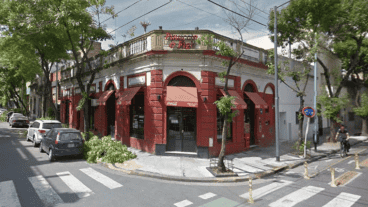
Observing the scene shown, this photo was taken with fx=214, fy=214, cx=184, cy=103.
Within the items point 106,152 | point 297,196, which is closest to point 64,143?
point 106,152

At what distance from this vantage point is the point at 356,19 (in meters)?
16.0

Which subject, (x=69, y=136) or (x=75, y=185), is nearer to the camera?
(x=75, y=185)

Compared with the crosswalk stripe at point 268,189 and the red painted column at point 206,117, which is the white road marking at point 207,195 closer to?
the crosswalk stripe at point 268,189

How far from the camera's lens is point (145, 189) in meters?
7.82

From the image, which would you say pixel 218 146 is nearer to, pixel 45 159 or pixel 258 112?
pixel 258 112

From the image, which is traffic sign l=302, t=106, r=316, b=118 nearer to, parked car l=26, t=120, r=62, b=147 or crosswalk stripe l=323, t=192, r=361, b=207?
crosswalk stripe l=323, t=192, r=361, b=207

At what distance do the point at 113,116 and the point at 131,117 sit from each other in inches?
130

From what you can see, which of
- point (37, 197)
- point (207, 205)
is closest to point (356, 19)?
point (207, 205)

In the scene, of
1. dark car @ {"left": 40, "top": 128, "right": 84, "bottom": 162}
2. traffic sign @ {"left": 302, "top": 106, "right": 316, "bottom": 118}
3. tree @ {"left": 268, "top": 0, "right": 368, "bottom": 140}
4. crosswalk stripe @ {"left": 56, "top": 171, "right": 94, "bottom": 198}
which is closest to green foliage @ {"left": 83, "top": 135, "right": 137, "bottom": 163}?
dark car @ {"left": 40, "top": 128, "right": 84, "bottom": 162}

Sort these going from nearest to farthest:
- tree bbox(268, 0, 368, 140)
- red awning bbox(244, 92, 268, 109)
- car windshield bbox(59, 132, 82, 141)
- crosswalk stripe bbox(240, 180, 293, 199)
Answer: crosswalk stripe bbox(240, 180, 293, 199) < car windshield bbox(59, 132, 82, 141) < red awning bbox(244, 92, 268, 109) < tree bbox(268, 0, 368, 140)

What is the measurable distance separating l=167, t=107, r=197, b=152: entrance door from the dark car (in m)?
5.10

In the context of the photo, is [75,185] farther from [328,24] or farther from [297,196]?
[328,24]

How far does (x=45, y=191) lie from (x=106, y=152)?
192 inches

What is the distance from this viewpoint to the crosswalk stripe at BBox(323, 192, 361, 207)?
661 cm
